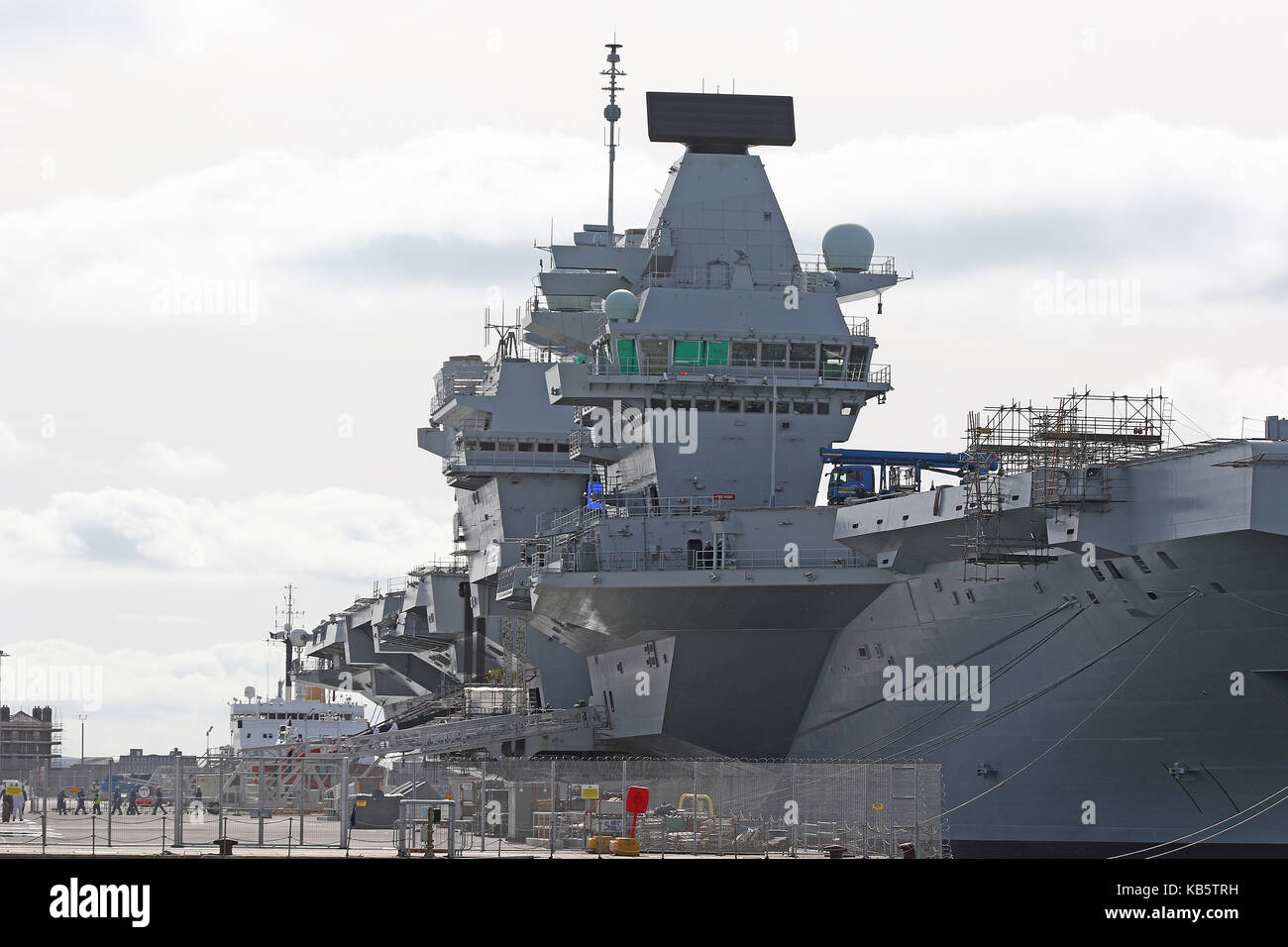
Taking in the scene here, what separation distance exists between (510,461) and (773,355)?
50.5 ft

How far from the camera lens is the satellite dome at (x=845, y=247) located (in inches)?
1524

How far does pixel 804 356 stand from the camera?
3538cm

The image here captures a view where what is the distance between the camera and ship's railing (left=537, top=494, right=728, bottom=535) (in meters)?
33.0

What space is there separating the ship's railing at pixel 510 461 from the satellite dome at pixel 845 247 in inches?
494

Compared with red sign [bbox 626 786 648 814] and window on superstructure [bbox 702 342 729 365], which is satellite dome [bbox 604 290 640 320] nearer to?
window on superstructure [bbox 702 342 729 365]

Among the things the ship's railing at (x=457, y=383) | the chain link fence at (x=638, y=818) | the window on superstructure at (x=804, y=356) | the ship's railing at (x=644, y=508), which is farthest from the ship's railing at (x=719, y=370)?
the ship's railing at (x=457, y=383)

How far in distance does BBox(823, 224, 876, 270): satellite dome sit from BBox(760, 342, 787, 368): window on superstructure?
13.7 feet

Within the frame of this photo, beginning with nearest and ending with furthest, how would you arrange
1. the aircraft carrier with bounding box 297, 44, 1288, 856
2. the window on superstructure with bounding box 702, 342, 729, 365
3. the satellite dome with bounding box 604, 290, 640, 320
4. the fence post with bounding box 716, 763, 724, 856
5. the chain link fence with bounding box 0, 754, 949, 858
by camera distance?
the chain link fence with bounding box 0, 754, 949, 858 → the fence post with bounding box 716, 763, 724, 856 → the aircraft carrier with bounding box 297, 44, 1288, 856 → the window on superstructure with bounding box 702, 342, 729, 365 → the satellite dome with bounding box 604, 290, 640, 320

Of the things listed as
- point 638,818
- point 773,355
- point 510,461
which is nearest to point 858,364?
point 773,355

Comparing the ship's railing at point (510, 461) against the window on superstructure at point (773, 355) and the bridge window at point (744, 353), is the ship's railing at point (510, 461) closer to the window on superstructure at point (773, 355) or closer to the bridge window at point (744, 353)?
the bridge window at point (744, 353)

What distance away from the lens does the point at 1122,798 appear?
25594 millimetres

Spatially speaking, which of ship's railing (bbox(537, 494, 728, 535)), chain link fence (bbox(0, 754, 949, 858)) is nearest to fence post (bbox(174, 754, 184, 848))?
chain link fence (bbox(0, 754, 949, 858))
